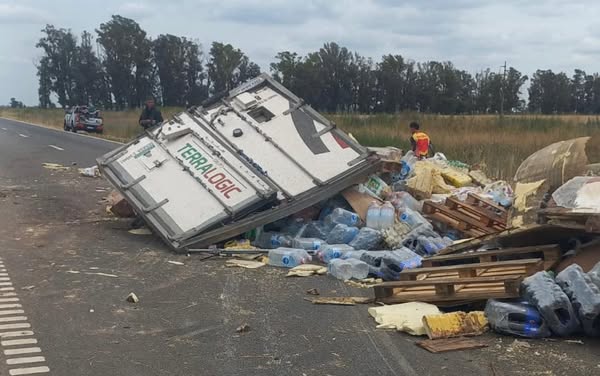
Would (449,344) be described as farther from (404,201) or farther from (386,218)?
(404,201)

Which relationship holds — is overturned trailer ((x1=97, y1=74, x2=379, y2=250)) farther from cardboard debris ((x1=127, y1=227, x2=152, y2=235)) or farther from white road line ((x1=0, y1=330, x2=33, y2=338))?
white road line ((x1=0, y1=330, x2=33, y2=338))

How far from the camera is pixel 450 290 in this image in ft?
17.3

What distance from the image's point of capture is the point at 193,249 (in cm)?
745

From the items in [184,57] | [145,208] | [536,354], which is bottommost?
[536,354]

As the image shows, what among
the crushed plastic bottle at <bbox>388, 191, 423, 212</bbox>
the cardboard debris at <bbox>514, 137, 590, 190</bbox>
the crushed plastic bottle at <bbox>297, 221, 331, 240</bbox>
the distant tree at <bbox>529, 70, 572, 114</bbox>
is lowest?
the crushed plastic bottle at <bbox>297, 221, 331, 240</bbox>

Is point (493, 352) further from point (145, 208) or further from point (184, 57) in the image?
point (184, 57)

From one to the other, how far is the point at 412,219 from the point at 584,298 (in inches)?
134

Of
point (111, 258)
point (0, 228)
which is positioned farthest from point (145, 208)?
point (0, 228)

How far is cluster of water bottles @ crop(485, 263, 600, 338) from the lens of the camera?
181 inches

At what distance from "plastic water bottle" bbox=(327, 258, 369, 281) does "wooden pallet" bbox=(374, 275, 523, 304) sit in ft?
2.79

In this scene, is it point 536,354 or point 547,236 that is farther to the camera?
point 547,236

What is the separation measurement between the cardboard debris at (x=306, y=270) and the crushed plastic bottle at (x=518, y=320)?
222 cm

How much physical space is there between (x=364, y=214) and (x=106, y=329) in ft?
13.2

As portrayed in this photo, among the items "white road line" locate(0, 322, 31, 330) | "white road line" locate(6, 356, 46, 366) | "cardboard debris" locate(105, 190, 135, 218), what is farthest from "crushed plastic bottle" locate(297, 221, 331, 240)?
"white road line" locate(6, 356, 46, 366)
